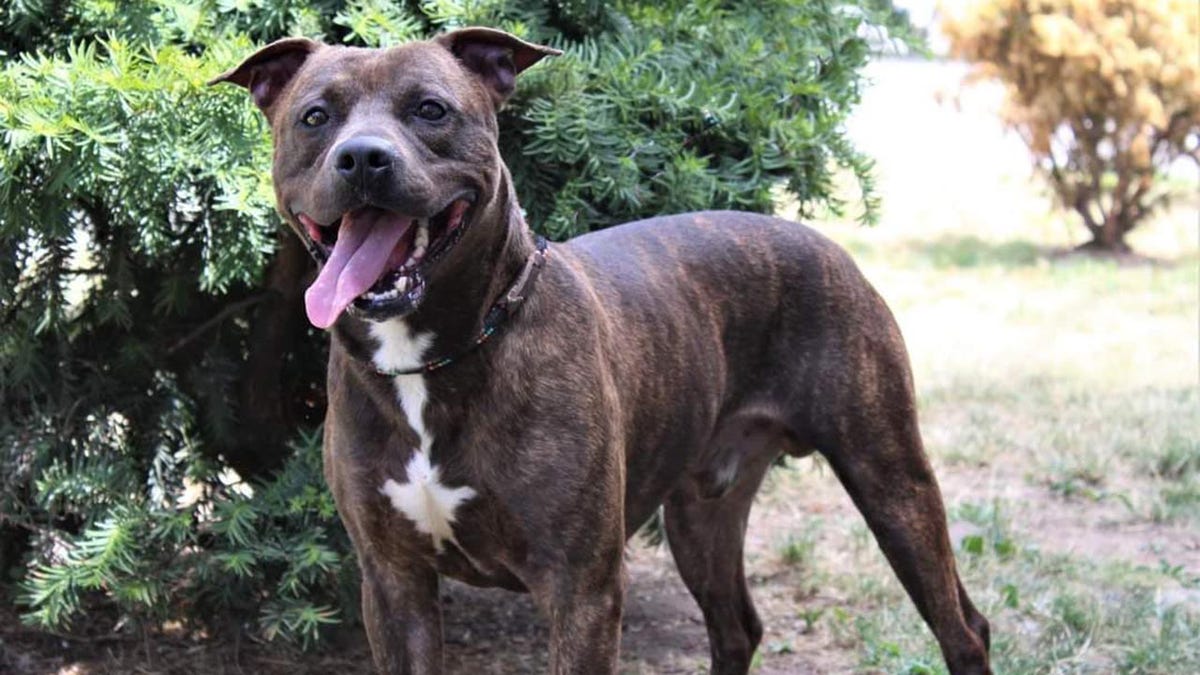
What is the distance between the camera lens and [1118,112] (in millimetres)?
12766

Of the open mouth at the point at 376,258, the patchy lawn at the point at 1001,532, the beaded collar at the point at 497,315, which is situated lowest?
the patchy lawn at the point at 1001,532

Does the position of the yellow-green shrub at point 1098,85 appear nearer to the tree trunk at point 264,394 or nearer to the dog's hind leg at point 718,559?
the dog's hind leg at point 718,559

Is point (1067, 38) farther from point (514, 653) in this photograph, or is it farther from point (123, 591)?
point (123, 591)

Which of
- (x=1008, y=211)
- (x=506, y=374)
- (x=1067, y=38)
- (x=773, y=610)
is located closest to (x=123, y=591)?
(x=506, y=374)

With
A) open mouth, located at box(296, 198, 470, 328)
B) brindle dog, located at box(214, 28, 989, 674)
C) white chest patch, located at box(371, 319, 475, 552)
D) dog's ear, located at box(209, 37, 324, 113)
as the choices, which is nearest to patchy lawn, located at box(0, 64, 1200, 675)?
brindle dog, located at box(214, 28, 989, 674)

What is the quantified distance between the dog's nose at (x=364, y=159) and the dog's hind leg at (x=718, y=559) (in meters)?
2.02

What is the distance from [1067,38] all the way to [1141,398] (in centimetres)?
482

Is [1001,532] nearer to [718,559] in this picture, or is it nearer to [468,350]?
[718,559]

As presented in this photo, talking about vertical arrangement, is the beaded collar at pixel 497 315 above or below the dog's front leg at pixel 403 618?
above

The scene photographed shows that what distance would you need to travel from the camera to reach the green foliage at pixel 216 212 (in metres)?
4.34

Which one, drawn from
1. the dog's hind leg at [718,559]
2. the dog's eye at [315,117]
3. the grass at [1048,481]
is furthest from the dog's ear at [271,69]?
the grass at [1048,481]

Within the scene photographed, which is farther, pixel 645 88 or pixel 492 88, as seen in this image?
pixel 645 88

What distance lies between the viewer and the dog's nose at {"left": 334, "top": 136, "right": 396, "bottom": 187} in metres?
3.28

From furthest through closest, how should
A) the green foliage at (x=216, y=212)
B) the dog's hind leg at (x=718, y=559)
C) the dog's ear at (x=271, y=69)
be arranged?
the dog's hind leg at (x=718, y=559), the green foliage at (x=216, y=212), the dog's ear at (x=271, y=69)
